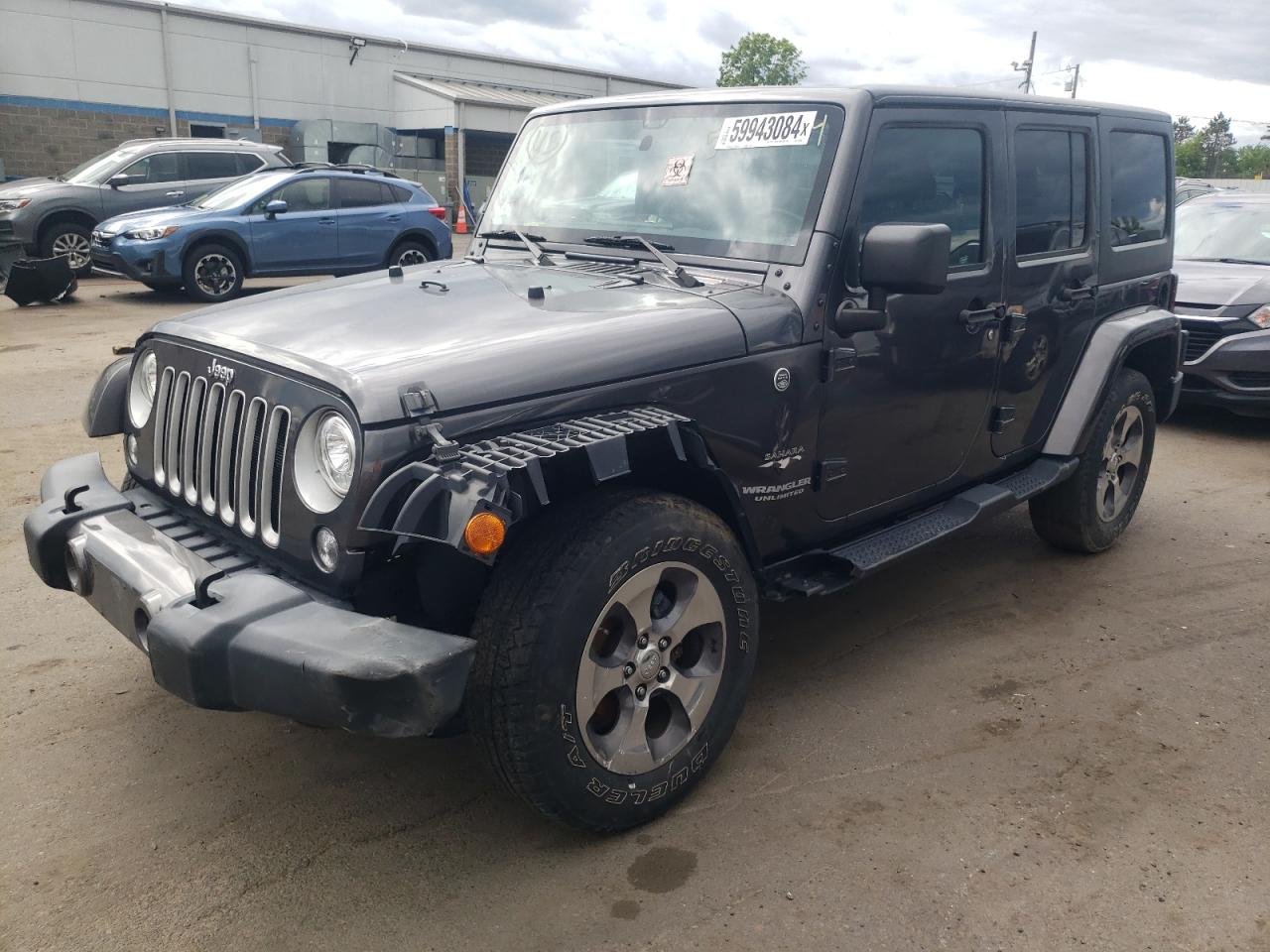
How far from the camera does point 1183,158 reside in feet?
254

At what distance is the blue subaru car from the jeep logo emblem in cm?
997

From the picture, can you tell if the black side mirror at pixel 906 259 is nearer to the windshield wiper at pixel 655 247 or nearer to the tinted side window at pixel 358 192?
the windshield wiper at pixel 655 247

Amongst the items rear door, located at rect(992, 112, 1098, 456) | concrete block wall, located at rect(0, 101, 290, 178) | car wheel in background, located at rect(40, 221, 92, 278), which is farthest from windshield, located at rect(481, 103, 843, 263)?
concrete block wall, located at rect(0, 101, 290, 178)

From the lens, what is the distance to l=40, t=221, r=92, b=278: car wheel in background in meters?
13.6

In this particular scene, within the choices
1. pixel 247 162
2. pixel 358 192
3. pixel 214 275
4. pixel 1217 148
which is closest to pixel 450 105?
pixel 247 162

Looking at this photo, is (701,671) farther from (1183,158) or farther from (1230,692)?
(1183,158)

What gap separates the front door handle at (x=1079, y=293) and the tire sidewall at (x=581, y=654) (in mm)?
2213

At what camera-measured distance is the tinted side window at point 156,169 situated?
46.4 ft

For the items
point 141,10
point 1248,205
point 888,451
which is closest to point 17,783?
point 888,451

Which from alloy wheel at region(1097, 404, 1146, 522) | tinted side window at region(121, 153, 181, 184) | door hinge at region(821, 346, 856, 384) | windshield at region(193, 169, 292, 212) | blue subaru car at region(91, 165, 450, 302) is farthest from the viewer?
tinted side window at region(121, 153, 181, 184)

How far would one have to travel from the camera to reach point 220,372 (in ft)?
9.56

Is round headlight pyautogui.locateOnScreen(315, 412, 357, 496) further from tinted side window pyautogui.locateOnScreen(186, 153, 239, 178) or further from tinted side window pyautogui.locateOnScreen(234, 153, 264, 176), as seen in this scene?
tinted side window pyautogui.locateOnScreen(234, 153, 264, 176)

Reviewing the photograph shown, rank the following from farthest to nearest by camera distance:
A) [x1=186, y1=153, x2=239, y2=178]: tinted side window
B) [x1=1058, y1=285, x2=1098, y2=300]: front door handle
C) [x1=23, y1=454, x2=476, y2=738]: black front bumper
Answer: [x1=186, y1=153, x2=239, y2=178]: tinted side window
[x1=1058, y1=285, x2=1098, y2=300]: front door handle
[x1=23, y1=454, x2=476, y2=738]: black front bumper

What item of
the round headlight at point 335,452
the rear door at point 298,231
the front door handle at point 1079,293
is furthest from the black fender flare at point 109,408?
the rear door at point 298,231
